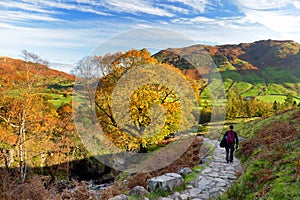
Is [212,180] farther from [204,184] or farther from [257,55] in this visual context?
[257,55]

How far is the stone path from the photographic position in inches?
293

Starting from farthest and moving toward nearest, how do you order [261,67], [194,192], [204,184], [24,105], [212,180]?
[261,67]
[24,105]
[212,180]
[204,184]
[194,192]

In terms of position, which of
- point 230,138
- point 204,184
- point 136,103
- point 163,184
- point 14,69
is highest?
point 14,69

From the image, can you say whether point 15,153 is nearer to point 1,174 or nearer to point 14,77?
point 1,174

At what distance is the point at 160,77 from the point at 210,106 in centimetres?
1762

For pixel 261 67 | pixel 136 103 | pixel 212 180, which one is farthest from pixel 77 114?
pixel 261 67

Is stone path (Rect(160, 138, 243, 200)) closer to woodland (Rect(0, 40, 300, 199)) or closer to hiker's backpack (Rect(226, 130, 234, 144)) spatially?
hiker's backpack (Rect(226, 130, 234, 144))

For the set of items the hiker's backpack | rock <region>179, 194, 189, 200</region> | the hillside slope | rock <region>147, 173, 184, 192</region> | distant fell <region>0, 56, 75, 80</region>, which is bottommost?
rock <region>179, 194, 189, 200</region>

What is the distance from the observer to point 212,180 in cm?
882

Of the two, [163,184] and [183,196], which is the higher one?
[163,184]

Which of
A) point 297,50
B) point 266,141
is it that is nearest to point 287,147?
point 266,141

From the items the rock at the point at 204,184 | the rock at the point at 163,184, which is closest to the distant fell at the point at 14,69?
the rock at the point at 163,184

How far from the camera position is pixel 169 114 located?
52.6ft

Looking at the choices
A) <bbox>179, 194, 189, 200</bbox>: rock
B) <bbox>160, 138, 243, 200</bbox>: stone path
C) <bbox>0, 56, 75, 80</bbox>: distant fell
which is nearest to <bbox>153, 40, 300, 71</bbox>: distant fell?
<bbox>0, 56, 75, 80</bbox>: distant fell
